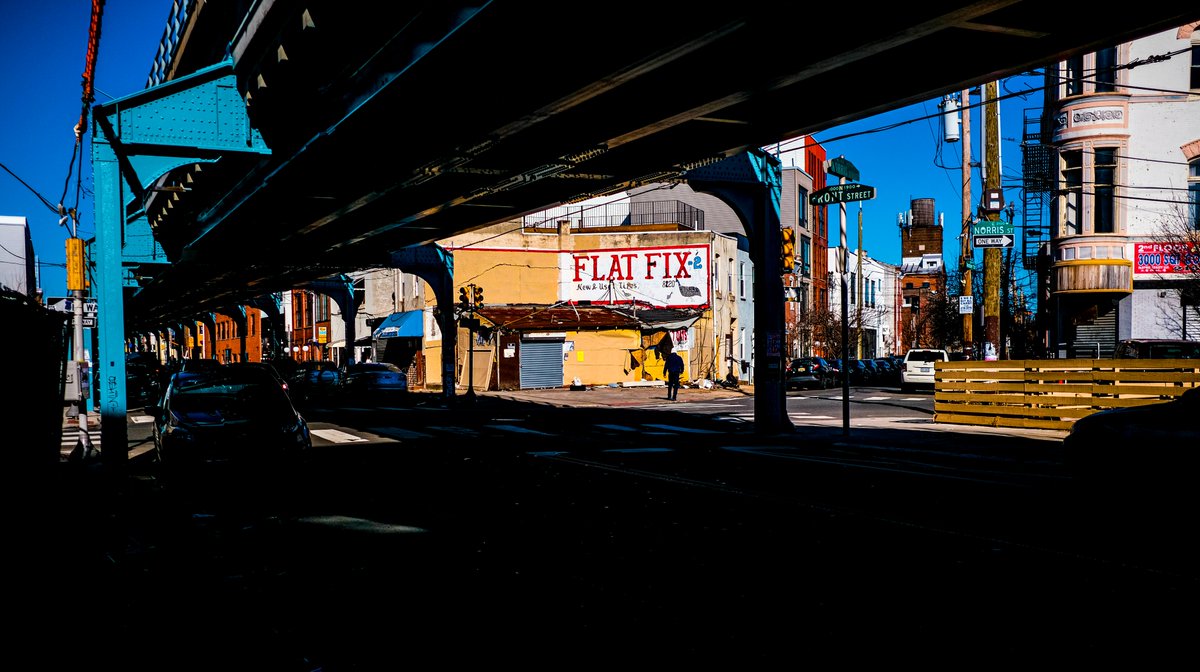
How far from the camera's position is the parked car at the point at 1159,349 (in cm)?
2327

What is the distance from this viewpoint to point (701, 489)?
1034 cm

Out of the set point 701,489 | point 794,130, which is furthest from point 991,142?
point 701,489

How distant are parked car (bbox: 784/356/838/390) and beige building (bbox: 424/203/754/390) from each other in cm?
492

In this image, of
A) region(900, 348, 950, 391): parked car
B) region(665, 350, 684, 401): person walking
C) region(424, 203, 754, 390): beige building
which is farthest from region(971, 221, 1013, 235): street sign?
region(424, 203, 754, 390): beige building

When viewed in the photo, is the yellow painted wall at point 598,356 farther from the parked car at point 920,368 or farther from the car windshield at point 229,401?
the car windshield at point 229,401

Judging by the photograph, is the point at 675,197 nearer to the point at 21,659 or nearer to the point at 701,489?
the point at 701,489

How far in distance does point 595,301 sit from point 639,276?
2508 mm

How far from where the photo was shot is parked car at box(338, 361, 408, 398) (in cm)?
3091

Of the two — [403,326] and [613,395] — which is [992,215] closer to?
[613,395]

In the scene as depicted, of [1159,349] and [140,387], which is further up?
[1159,349]

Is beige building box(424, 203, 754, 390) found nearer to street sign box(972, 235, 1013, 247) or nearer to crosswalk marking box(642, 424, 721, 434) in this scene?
crosswalk marking box(642, 424, 721, 434)

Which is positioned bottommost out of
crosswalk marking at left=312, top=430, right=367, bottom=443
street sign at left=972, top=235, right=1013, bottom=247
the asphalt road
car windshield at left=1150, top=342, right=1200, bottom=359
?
crosswalk marking at left=312, top=430, right=367, bottom=443

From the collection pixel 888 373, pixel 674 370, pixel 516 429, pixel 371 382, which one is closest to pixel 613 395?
pixel 674 370

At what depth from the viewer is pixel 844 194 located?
17.4 m
